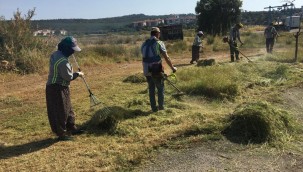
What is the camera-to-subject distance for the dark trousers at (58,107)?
6508 millimetres

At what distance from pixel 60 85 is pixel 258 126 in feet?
10.0

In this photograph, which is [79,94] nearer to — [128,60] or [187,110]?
[187,110]

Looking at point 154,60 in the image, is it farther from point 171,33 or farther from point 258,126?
point 171,33

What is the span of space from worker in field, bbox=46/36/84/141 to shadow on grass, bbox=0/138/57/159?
0.25 m

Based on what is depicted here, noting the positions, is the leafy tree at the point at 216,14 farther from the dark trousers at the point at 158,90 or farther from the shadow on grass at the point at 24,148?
the shadow on grass at the point at 24,148

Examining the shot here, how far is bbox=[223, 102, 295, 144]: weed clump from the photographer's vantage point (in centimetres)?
647

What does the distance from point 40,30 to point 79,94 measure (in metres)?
7.71

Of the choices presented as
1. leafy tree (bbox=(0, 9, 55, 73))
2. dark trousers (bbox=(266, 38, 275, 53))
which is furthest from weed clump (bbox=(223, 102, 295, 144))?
dark trousers (bbox=(266, 38, 275, 53))

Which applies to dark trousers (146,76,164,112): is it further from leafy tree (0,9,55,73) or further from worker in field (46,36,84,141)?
leafy tree (0,9,55,73)

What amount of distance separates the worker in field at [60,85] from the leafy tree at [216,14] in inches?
1354

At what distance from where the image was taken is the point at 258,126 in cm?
655

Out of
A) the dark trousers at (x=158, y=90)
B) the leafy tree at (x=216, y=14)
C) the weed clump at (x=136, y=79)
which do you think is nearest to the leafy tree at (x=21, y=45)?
the weed clump at (x=136, y=79)

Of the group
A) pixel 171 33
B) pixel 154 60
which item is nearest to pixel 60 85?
pixel 154 60

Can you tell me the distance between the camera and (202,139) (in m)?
6.50
